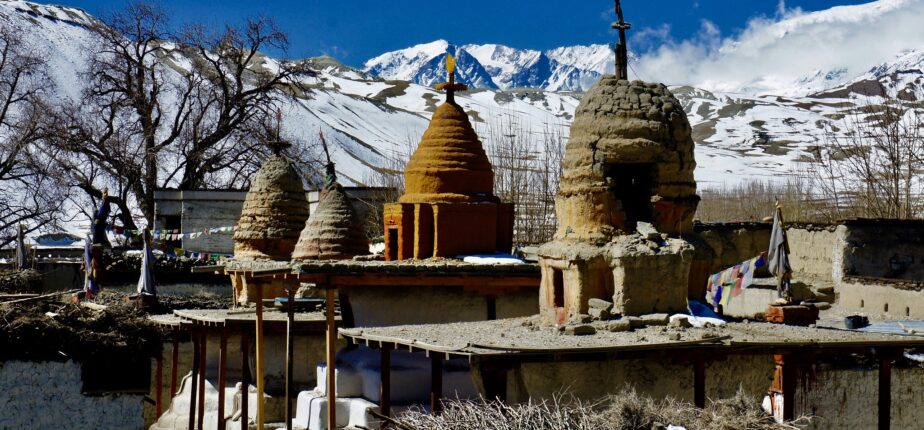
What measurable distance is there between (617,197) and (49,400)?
9.56 metres

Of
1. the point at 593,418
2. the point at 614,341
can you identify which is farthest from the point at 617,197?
the point at 593,418

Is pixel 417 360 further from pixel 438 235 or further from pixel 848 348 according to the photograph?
pixel 848 348

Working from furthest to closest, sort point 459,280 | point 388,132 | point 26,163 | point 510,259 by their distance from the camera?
point 388,132, point 26,163, point 510,259, point 459,280

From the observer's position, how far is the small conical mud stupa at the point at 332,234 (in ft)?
89.4

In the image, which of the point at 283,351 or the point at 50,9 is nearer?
the point at 283,351

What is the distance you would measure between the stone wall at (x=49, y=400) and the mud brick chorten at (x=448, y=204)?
7.71 meters

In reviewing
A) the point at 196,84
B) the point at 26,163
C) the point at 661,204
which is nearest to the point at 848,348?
the point at 661,204

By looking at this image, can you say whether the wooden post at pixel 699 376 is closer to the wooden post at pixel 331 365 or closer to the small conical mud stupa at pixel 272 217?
the wooden post at pixel 331 365

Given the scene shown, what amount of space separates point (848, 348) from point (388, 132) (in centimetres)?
11861

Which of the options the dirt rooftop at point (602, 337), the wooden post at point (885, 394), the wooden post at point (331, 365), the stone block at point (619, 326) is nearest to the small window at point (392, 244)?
the wooden post at point (331, 365)

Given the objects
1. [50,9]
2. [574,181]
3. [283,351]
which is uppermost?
[50,9]

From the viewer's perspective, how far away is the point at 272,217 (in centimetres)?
2970

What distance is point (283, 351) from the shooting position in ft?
78.0

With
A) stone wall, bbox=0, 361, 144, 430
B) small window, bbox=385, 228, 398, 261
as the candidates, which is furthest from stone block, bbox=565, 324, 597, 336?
small window, bbox=385, 228, 398, 261
